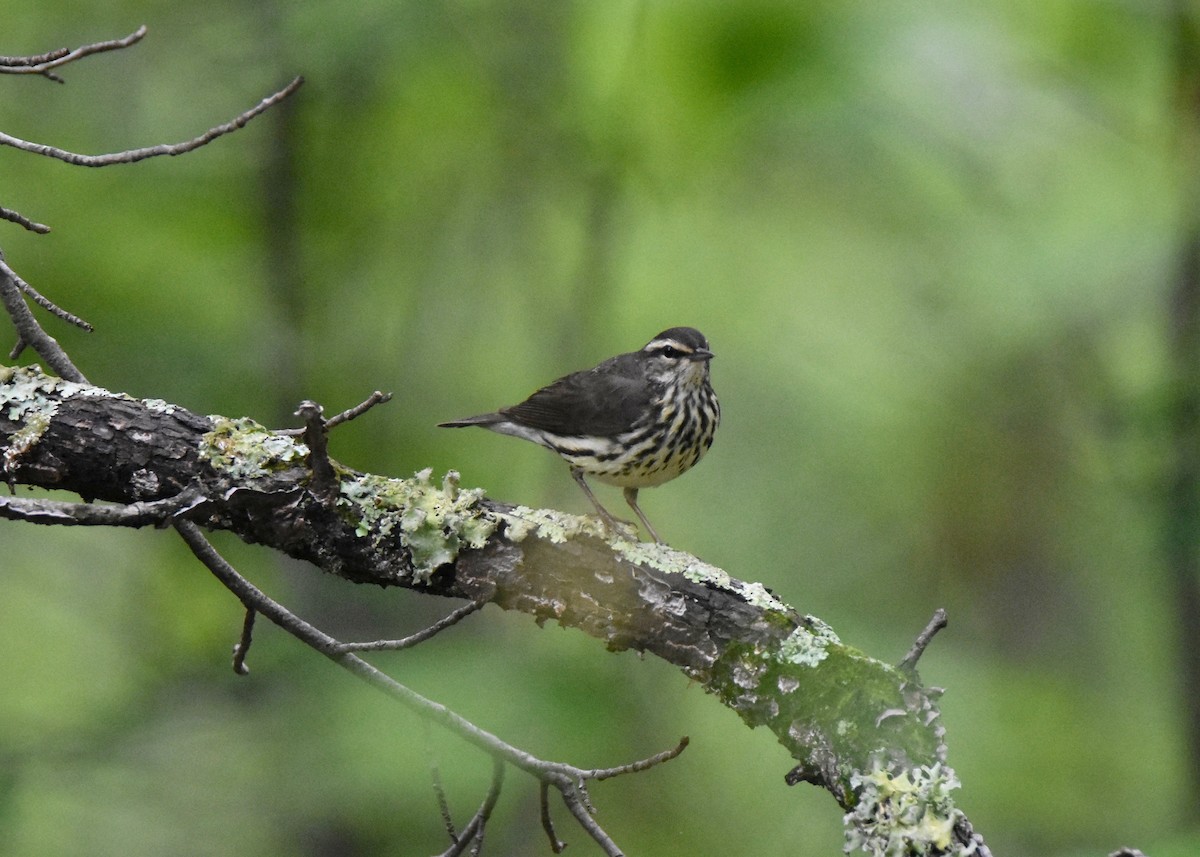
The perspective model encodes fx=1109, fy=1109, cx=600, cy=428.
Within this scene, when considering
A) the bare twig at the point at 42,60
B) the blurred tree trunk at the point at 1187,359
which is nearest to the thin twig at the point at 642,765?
the bare twig at the point at 42,60

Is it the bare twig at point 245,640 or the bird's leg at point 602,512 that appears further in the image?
the bird's leg at point 602,512

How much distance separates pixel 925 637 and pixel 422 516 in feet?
4.49

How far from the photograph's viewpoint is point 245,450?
311 cm

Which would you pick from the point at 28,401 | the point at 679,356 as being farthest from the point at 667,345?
the point at 28,401

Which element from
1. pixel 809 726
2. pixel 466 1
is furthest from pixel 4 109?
pixel 809 726

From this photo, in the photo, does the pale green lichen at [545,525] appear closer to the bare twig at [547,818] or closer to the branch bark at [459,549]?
the branch bark at [459,549]

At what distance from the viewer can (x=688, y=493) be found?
11.0 meters

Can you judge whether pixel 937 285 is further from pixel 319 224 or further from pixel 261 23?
pixel 261 23

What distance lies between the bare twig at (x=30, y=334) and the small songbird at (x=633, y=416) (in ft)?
7.68

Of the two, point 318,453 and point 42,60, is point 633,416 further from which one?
point 42,60

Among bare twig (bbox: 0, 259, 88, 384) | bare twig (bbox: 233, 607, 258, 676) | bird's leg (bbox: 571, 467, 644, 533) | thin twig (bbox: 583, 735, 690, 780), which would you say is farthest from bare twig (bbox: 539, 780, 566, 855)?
bare twig (bbox: 0, 259, 88, 384)

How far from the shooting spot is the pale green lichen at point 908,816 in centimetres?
268

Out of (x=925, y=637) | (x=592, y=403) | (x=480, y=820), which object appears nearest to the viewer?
(x=925, y=637)

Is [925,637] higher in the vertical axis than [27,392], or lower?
higher
